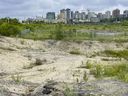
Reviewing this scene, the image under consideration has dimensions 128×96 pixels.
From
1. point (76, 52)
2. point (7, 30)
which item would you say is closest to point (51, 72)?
point (76, 52)

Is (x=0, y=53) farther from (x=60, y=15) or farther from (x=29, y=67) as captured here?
(x=60, y=15)

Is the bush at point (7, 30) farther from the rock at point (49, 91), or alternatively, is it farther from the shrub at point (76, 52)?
the rock at point (49, 91)

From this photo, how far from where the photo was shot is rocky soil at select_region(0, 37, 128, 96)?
13406 mm

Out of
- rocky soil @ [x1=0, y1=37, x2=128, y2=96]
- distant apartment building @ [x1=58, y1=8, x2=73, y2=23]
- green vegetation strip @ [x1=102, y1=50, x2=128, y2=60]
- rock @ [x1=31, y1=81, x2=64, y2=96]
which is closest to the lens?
rock @ [x1=31, y1=81, x2=64, y2=96]

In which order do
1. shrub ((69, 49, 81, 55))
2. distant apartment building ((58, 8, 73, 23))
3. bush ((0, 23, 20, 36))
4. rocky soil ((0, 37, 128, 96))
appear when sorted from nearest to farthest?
rocky soil ((0, 37, 128, 96)), shrub ((69, 49, 81, 55)), bush ((0, 23, 20, 36)), distant apartment building ((58, 8, 73, 23))

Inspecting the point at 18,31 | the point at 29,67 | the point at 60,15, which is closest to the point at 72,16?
the point at 60,15

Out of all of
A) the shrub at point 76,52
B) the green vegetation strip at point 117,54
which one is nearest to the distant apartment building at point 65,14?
the shrub at point 76,52

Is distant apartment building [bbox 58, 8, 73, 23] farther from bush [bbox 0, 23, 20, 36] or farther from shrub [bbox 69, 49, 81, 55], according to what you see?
shrub [bbox 69, 49, 81, 55]

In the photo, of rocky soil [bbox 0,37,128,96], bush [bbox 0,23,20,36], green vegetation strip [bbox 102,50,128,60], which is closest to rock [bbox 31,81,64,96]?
rocky soil [bbox 0,37,128,96]

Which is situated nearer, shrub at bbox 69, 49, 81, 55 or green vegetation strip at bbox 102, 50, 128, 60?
green vegetation strip at bbox 102, 50, 128, 60

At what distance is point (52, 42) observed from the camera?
152 feet

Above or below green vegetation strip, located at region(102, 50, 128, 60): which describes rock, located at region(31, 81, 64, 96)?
above

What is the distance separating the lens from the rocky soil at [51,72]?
13406 mm

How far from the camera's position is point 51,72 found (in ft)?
76.1
